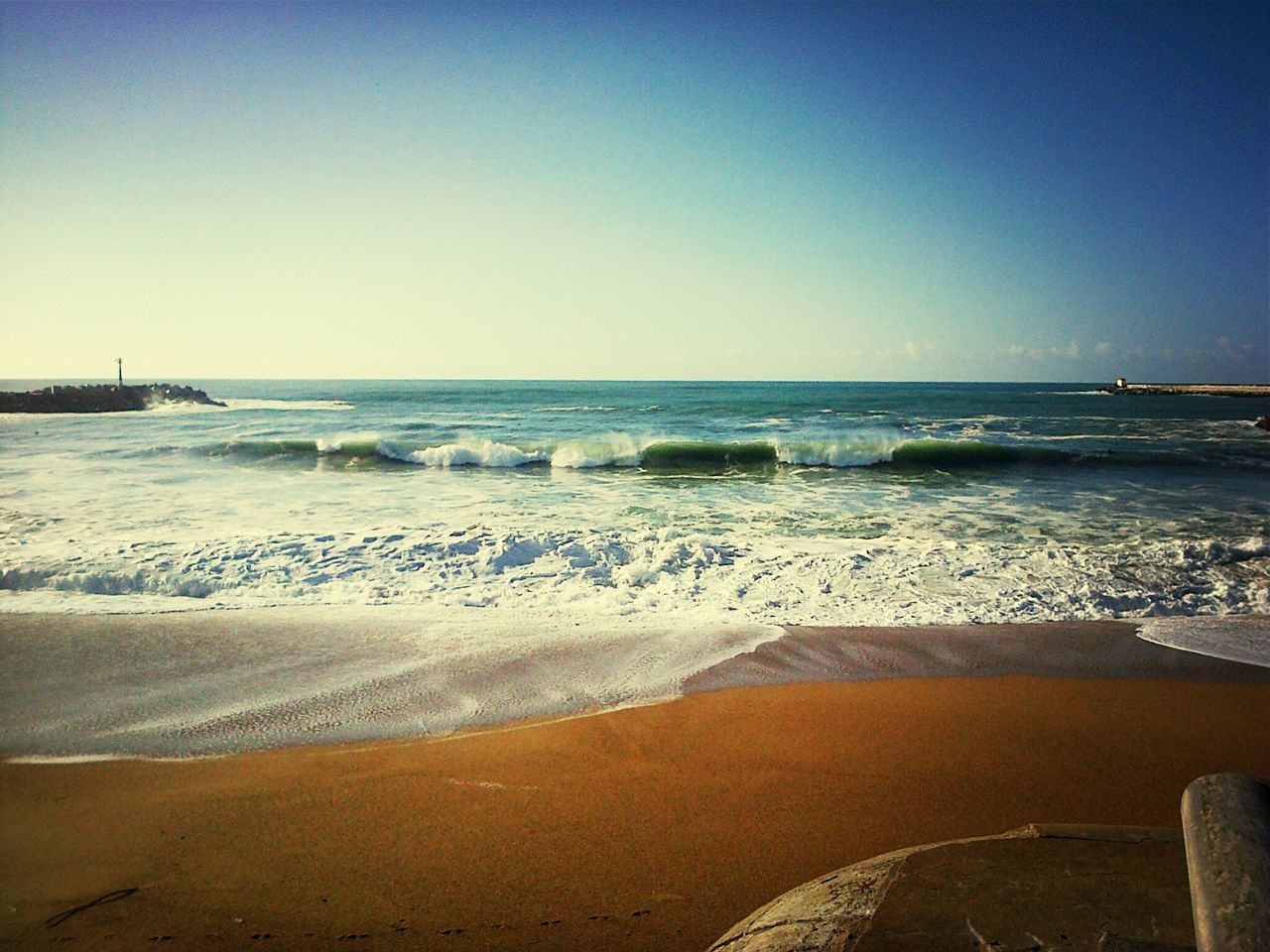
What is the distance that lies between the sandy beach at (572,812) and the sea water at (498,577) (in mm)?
Result: 436

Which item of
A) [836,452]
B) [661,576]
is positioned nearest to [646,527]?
[661,576]

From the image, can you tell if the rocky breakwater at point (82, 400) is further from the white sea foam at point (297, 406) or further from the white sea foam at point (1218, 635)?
the white sea foam at point (1218, 635)

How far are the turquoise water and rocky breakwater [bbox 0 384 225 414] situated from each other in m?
19.9

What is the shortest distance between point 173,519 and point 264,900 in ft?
30.0

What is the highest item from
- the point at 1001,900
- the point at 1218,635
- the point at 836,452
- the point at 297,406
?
the point at 297,406

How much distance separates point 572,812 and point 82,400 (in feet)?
167

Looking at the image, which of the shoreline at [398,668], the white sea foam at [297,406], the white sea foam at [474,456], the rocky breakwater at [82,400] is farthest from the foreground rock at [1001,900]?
the rocky breakwater at [82,400]

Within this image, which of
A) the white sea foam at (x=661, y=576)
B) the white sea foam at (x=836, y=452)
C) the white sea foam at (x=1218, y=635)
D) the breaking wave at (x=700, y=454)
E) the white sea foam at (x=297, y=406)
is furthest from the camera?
the white sea foam at (x=297, y=406)

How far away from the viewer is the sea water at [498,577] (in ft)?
14.1

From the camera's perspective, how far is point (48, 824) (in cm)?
296

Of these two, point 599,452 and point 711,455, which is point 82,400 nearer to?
point 599,452

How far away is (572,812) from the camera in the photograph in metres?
3.03

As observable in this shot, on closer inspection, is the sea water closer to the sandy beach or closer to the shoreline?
the shoreline

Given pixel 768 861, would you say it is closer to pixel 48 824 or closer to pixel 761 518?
pixel 48 824
